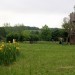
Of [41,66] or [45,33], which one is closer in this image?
[41,66]

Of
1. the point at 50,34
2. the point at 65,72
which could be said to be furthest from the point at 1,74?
the point at 50,34

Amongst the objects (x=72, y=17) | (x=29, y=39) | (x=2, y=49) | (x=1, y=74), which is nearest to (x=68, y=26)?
(x=72, y=17)

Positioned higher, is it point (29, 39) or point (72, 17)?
point (72, 17)

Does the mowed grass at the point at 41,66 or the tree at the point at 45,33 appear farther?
the tree at the point at 45,33

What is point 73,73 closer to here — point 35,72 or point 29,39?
point 35,72

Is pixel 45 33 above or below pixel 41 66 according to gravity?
below

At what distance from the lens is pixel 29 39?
71.7 meters

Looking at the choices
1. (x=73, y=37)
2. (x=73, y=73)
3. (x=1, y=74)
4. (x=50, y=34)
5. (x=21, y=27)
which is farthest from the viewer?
(x=21, y=27)

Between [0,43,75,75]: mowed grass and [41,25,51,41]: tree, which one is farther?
[41,25,51,41]: tree

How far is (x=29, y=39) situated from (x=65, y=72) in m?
59.6

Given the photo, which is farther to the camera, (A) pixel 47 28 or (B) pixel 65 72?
(A) pixel 47 28

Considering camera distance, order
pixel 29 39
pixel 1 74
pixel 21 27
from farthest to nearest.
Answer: pixel 21 27 → pixel 29 39 → pixel 1 74

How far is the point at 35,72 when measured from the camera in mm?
11711

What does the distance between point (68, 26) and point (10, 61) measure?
47.9 m
